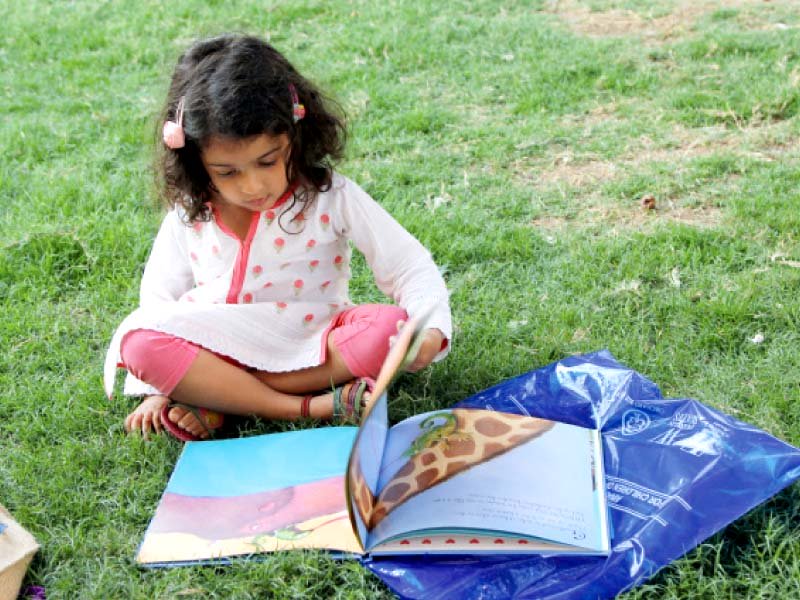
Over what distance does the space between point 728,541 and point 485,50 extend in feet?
10.7

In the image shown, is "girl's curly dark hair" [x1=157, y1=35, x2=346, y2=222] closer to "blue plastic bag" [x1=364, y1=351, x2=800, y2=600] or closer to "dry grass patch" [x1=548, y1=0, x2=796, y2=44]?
"blue plastic bag" [x1=364, y1=351, x2=800, y2=600]

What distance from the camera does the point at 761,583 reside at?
182 centimetres

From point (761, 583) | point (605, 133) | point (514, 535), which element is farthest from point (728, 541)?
point (605, 133)

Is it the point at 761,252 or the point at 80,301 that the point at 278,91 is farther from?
the point at 761,252

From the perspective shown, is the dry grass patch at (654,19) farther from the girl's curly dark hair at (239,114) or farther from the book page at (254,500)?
the book page at (254,500)

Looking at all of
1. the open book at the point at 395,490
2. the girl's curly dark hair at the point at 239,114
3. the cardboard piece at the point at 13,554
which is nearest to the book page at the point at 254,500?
the open book at the point at 395,490

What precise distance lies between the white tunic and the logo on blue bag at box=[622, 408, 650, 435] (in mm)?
491

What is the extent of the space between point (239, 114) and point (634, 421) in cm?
111

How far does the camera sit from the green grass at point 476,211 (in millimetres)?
2137

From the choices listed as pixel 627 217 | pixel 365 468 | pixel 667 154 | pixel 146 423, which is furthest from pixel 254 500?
pixel 667 154

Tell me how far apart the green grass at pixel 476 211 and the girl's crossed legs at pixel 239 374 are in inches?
3.1

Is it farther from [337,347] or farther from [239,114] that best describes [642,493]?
[239,114]

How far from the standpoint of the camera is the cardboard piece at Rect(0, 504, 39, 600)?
190cm

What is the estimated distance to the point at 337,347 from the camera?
2449mm
